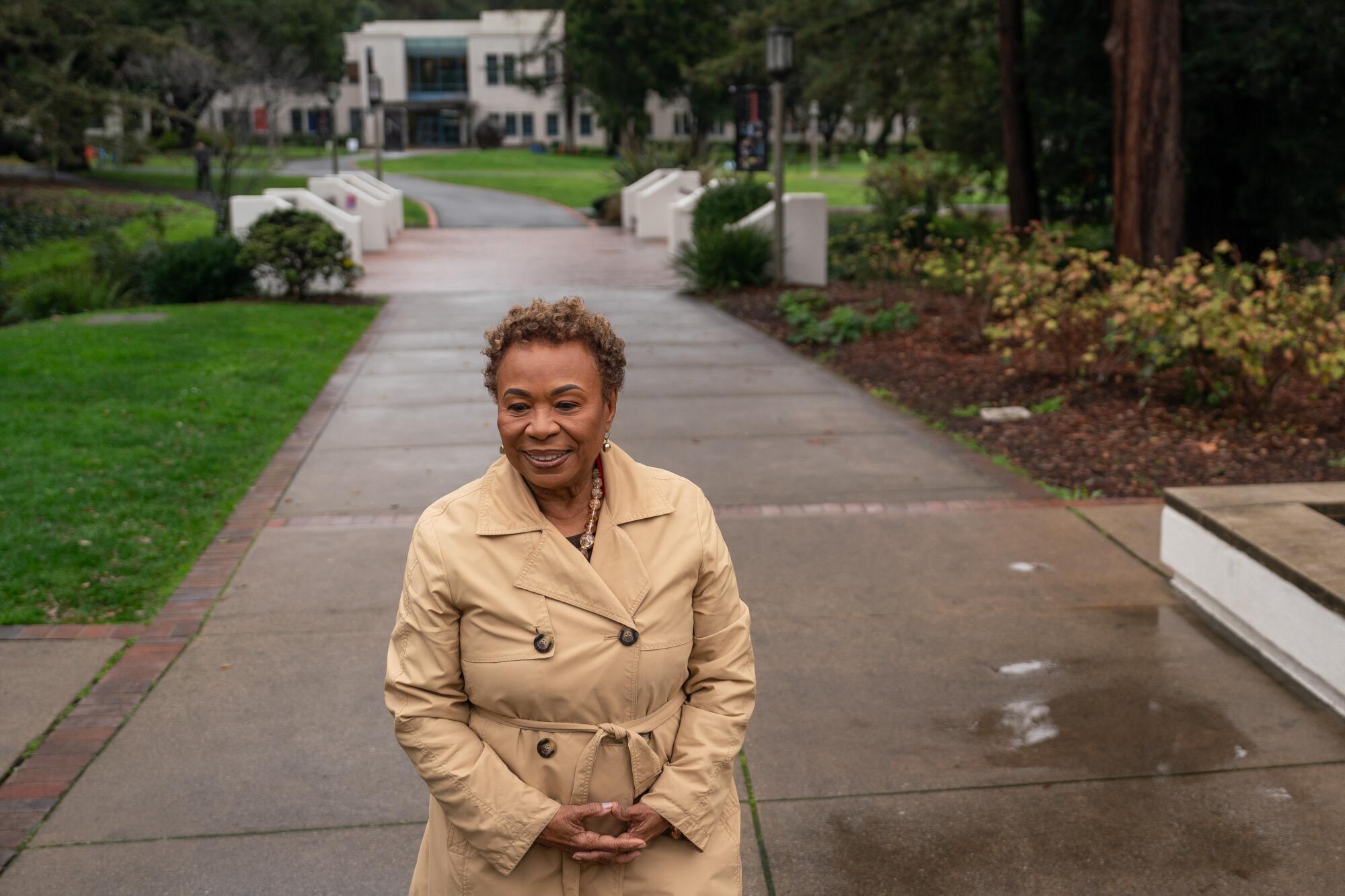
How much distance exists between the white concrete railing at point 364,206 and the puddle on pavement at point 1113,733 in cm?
1980

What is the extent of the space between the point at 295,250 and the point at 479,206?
825 inches

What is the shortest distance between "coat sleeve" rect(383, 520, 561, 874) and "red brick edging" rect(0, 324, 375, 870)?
2081 millimetres

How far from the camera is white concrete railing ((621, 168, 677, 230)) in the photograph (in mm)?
29688

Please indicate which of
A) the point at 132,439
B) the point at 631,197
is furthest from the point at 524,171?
the point at 132,439

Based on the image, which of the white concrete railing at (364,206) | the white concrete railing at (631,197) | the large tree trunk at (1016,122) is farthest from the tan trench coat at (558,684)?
the white concrete railing at (631,197)

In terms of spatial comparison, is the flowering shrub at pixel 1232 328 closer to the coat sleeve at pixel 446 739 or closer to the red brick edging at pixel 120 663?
the red brick edging at pixel 120 663

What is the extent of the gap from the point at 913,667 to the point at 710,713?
9.14ft

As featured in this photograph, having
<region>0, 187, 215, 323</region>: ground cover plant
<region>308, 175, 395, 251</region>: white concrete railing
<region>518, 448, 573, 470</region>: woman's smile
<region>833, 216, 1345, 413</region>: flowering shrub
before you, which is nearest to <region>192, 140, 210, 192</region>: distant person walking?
<region>0, 187, 215, 323</region>: ground cover plant

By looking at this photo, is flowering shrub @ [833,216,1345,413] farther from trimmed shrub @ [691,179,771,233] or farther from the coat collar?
trimmed shrub @ [691,179,771,233]

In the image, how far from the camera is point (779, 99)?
16500 mm

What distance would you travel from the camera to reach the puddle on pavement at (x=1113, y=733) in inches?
166

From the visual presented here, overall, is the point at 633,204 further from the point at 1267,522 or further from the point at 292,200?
the point at 1267,522

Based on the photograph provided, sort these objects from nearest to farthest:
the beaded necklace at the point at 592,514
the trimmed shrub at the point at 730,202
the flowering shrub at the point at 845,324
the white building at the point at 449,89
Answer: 1. the beaded necklace at the point at 592,514
2. the flowering shrub at the point at 845,324
3. the trimmed shrub at the point at 730,202
4. the white building at the point at 449,89

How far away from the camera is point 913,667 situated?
5039 millimetres
